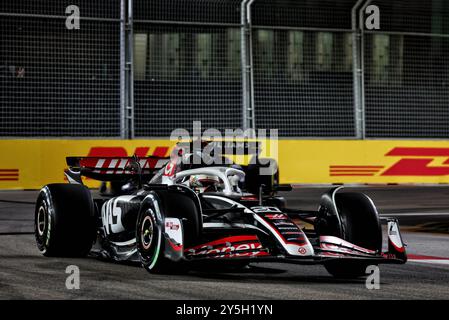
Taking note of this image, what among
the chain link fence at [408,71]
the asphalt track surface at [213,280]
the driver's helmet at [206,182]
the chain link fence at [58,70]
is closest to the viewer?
the asphalt track surface at [213,280]

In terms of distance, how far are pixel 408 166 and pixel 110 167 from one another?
41.0 ft

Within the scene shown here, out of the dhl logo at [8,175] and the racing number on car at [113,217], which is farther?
the dhl logo at [8,175]

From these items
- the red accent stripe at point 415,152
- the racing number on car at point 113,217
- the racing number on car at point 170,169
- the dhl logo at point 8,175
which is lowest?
the racing number on car at point 113,217

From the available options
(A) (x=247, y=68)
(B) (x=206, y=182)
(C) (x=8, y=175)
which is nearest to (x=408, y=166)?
(A) (x=247, y=68)

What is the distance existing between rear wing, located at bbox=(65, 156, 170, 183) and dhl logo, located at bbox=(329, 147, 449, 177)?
1124cm

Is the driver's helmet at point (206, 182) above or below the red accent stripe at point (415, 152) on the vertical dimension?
below

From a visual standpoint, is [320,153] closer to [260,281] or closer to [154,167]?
[154,167]

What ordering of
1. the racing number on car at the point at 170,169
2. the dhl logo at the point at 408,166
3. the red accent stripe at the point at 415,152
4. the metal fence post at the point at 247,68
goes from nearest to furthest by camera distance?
1. the racing number on car at the point at 170,169
2. the metal fence post at the point at 247,68
3. the dhl logo at the point at 408,166
4. the red accent stripe at the point at 415,152

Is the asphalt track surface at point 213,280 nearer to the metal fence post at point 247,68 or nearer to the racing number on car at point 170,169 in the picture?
the racing number on car at point 170,169

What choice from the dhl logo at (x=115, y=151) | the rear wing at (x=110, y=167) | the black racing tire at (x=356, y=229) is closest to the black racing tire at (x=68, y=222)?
the rear wing at (x=110, y=167)

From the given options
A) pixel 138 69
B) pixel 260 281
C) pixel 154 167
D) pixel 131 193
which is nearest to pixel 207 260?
pixel 260 281

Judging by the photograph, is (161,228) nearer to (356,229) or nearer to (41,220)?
(356,229)

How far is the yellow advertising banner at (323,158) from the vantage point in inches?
751

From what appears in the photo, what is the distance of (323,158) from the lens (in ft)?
67.5
